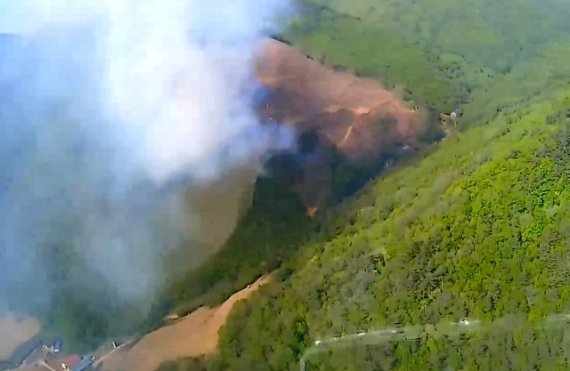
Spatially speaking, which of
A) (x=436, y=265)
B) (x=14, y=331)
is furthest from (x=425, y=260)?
(x=14, y=331)

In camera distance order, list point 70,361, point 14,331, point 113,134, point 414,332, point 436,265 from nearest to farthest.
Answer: point 414,332 < point 436,265 < point 70,361 < point 14,331 < point 113,134

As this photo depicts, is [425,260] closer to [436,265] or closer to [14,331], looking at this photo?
[436,265]

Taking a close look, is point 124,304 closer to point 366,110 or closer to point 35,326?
point 35,326

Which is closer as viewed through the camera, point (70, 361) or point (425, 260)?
point (425, 260)

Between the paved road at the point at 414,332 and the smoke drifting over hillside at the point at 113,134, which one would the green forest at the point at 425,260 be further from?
the smoke drifting over hillside at the point at 113,134

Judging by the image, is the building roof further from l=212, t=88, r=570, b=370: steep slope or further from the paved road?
the paved road

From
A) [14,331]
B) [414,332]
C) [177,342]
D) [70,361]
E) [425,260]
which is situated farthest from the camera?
[14,331]
